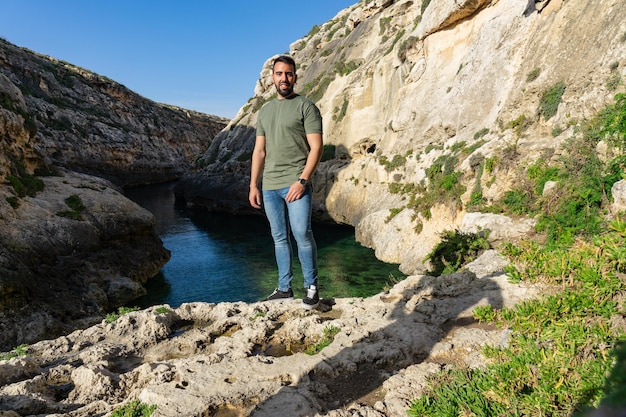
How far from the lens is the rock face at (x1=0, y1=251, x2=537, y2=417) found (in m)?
3.82

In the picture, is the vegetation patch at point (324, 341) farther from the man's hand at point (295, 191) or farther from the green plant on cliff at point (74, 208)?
the green plant on cliff at point (74, 208)

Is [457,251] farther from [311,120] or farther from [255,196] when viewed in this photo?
[311,120]

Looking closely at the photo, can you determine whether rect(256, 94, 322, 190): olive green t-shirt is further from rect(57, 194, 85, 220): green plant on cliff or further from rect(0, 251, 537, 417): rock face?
rect(57, 194, 85, 220): green plant on cliff

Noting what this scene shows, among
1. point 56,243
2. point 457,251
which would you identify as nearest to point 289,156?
point 457,251

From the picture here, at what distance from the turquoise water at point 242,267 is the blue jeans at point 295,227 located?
544cm

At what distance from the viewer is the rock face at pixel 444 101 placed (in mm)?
15148

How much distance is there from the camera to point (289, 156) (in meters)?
5.56

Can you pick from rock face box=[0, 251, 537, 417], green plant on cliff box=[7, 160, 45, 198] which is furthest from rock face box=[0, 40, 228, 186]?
rock face box=[0, 251, 537, 417]

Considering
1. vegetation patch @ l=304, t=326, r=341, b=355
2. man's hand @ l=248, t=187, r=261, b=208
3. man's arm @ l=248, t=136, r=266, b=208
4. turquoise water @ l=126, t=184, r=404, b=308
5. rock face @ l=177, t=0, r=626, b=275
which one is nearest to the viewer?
vegetation patch @ l=304, t=326, r=341, b=355

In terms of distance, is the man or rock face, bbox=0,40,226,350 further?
rock face, bbox=0,40,226,350

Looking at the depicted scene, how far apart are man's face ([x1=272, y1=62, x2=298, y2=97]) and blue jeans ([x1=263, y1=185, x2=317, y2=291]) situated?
1.52 m

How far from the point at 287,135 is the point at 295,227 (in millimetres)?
1430

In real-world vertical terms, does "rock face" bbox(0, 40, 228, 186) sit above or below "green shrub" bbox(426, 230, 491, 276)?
above

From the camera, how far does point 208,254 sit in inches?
1071
